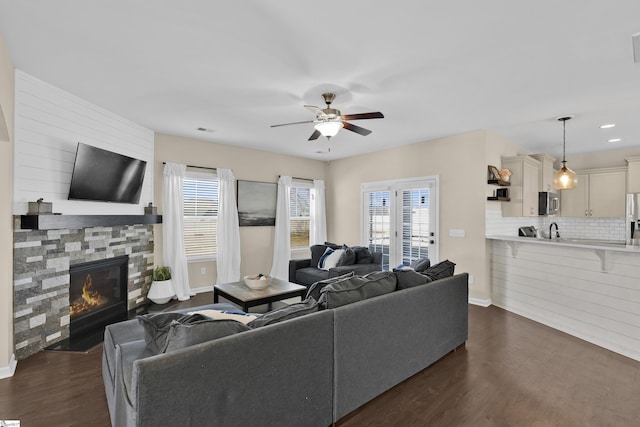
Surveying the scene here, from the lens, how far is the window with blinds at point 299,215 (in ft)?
21.6

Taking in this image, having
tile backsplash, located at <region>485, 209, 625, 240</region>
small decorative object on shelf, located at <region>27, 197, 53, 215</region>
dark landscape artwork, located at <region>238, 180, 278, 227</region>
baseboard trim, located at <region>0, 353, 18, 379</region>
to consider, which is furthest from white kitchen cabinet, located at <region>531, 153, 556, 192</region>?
baseboard trim, located at <region>0, 353, 18, 379</region>

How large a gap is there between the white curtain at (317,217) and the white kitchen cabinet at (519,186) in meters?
3.45

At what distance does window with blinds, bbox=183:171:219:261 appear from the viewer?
5.16 m

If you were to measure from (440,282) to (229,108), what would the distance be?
3.03 m

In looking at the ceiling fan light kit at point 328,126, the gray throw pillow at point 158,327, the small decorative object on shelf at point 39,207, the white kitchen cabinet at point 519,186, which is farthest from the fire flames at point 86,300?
the white kitchen cabinet at point 519,186

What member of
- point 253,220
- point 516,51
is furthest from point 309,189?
point 516,51

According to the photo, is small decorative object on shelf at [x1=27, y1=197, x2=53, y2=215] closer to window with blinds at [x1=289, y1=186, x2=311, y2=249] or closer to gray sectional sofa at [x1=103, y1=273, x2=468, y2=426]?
gray sectional sofa at [x1=103, y1=273, x2=468, y2=426]

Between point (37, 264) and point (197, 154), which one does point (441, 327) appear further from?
point (197, 154)

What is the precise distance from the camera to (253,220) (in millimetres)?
5895

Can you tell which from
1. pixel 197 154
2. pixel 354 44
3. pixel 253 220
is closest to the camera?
pixel 354 44

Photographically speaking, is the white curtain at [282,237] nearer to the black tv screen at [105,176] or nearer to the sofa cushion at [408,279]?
the black tv screen at [105,176]

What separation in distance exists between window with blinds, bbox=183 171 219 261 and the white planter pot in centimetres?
69

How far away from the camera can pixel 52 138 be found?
3.16 meters

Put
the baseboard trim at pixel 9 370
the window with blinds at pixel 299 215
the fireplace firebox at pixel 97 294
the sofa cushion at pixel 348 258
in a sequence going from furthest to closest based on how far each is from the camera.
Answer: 1. the window with blinds at pixel 299 215
2. the sofa cushion at pixel 348 258
3. the fireplace firebox at pixel 97 294
4. the baseboard trim at pixel 9 370
